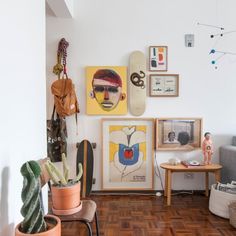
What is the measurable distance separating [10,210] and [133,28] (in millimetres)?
2692

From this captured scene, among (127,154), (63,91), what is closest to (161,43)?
(63,91)

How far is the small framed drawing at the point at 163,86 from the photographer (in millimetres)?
3404

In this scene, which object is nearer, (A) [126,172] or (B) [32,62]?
(B) [32,62]

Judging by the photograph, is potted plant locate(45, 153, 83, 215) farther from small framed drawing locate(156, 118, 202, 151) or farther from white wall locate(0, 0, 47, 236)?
small framed drawing locate(156, 118, 202, 151)

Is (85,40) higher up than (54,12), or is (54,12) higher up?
(54,12)

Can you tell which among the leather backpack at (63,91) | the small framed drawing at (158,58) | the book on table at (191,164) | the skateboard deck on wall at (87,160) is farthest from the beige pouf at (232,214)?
the leather backpack at (63,91)

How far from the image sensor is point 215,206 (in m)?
2.77

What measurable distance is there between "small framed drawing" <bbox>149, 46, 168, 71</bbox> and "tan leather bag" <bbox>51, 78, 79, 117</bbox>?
106cm

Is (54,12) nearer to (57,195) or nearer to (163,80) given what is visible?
(163,80)

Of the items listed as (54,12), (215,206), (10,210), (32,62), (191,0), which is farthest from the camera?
(191,0)

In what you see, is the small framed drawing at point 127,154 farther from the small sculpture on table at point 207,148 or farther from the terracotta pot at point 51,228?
the terracotta pot at point 51,228

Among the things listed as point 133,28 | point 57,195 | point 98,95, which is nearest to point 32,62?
point 57,195

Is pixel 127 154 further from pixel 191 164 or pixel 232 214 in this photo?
pixel 232 214

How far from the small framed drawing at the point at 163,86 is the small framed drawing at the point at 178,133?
335mm
